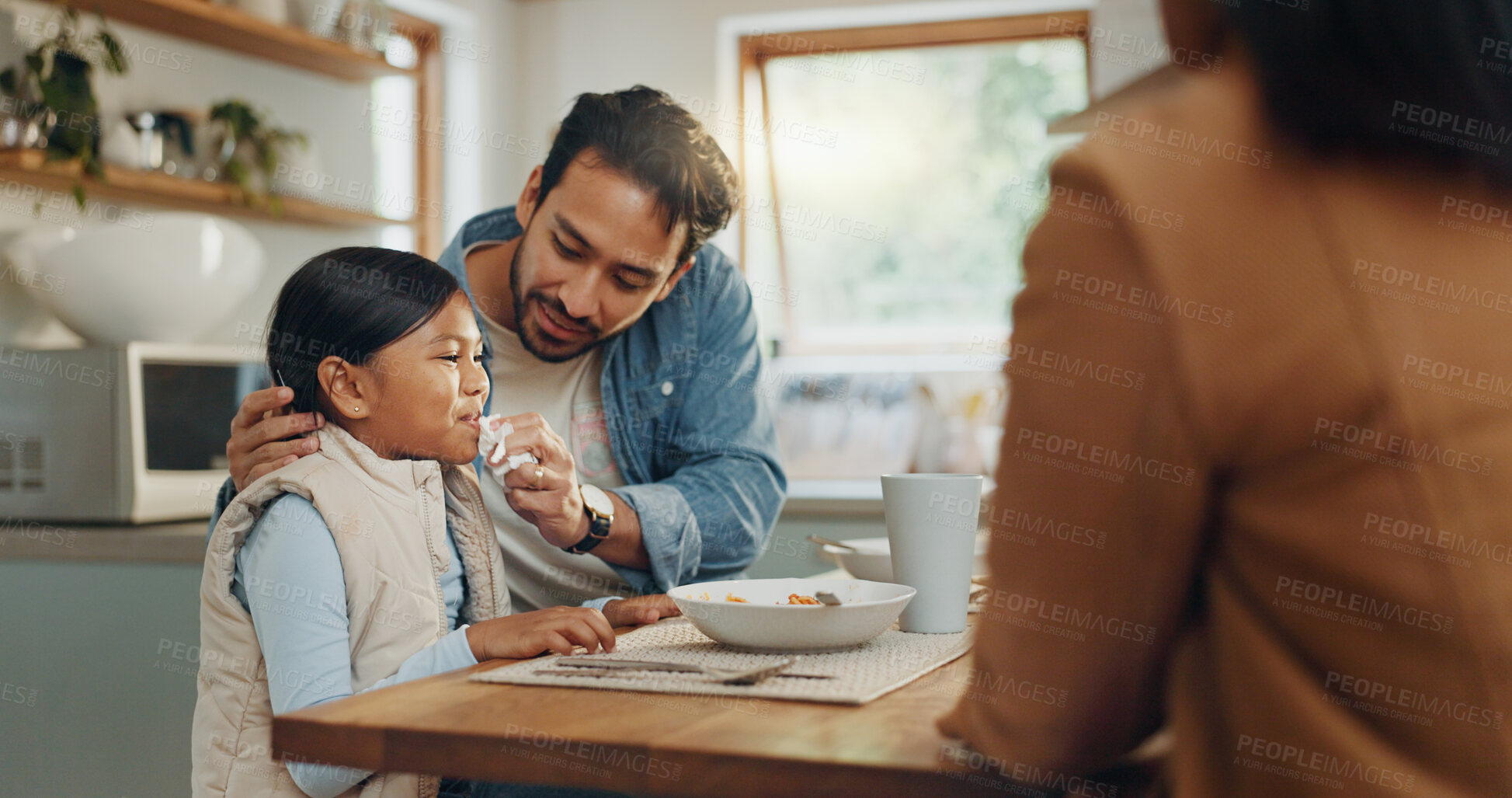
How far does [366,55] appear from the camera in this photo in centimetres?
321

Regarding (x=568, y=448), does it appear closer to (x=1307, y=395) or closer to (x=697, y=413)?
(x=697, y=413)

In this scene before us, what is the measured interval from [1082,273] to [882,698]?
1.20ft

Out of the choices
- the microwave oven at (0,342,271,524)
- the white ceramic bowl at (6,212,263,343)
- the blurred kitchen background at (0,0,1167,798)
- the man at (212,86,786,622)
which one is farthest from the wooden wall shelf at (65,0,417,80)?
the man at (212,86,786,622)

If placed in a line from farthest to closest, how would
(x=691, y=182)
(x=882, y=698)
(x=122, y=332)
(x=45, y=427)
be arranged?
(x=122, y=332) < (x=45, y=427) < (x=691, y=182) < (x=882, y=698)

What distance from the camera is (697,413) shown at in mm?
1656

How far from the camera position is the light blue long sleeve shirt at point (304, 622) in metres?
0.99

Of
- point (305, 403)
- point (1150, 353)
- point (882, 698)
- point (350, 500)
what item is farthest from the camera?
point (305, 403)

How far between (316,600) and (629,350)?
71cm

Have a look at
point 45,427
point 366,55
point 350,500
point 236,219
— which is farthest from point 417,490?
point 366,55

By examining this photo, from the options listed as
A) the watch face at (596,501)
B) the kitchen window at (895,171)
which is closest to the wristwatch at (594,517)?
the watch face at (596,501)

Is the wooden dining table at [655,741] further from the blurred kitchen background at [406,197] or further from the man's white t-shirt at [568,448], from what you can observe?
the man's white t-shirt at [568,448]

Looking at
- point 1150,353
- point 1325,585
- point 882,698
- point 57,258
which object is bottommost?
point 882,698

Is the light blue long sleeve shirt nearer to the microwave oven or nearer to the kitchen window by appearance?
the microwave oven

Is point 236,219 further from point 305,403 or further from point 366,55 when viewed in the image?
point 305,403
